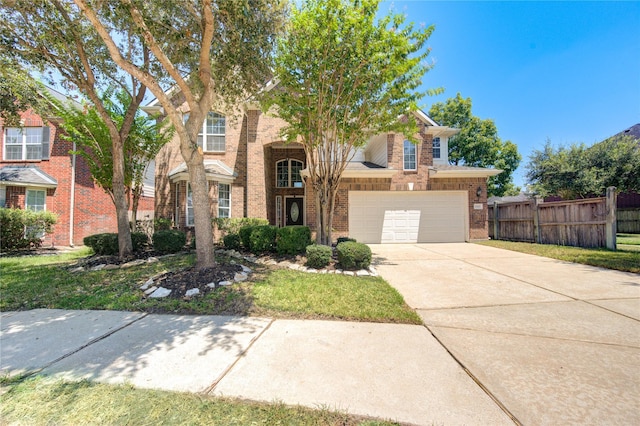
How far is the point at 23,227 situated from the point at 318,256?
41.9 ft

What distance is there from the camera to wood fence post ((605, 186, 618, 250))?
898cm

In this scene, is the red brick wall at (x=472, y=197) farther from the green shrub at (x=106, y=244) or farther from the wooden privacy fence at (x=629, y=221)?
the wooden privacy fence at (x=629, y=221)

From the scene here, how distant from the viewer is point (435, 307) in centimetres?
426

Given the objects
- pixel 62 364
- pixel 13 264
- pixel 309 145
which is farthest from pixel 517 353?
pixel 13 264

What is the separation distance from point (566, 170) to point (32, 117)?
28961 millimetres

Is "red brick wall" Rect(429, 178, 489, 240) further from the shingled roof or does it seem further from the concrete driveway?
the shingled roof

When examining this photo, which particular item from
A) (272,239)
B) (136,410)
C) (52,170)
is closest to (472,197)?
(272,239)

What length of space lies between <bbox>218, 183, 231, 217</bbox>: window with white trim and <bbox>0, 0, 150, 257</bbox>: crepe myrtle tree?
4.63m

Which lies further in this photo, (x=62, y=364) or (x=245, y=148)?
(x=245, y=148)

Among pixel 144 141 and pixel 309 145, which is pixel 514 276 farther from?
pixel 144 141

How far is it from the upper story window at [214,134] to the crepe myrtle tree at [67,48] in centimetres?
473

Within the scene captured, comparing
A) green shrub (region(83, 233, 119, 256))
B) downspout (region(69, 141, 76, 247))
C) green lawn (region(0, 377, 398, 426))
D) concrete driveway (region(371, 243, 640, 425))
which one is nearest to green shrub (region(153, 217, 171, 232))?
green shrub (region(83, 233, 119, 256))

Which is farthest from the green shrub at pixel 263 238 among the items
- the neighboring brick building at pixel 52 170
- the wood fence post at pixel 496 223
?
the wood fence post at pixel 496 223

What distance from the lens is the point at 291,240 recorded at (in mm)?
7852
